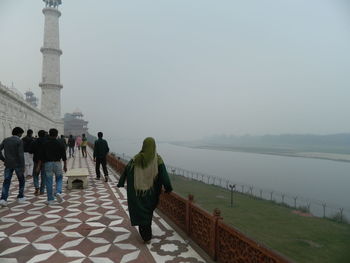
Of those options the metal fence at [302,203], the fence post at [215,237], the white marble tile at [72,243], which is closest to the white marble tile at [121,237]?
the white marble tile at [72,243]

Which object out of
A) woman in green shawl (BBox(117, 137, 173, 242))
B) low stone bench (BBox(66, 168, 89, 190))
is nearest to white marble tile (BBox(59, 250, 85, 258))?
woman in green shawl (BBox(117, 137, 173, 242))

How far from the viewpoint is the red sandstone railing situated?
243 centimetres

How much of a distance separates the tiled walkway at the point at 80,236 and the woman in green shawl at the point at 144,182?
38 cm

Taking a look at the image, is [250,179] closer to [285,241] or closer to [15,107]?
[285,241]

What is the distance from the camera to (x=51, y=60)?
114 feet

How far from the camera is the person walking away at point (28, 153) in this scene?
6516 mm

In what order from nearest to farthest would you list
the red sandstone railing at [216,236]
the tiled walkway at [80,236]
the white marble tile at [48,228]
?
the red sandstone railing at [216,236], the tiled walkway at [80,236], the white marble tile at [48,228]

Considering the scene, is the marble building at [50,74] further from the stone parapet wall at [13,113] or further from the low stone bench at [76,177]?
the low stone bench at [76,177]

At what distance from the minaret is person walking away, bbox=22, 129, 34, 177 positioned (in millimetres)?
30614

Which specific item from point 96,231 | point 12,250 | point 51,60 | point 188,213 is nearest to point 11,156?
point 12,250

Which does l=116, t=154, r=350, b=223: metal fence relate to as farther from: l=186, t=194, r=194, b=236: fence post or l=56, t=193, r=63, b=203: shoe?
l=186, t=194, r=194, b=236: fence post

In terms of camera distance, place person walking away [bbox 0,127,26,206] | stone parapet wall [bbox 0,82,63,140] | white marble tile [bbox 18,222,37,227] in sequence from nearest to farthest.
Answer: white marble tile [bbox 18,222,37,227]
person walking away [bbox 0,127,26,206]
stone parapet wall [bbox 0,82,63,140]

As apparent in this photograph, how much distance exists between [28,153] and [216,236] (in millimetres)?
6314

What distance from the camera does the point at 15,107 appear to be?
19078 mm
